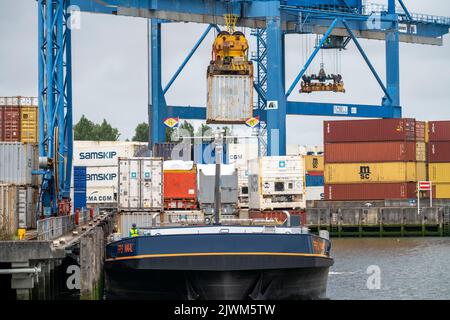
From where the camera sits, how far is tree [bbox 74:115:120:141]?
→ 166750 mm

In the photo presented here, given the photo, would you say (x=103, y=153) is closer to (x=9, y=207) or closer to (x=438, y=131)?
(x=438, y=131)

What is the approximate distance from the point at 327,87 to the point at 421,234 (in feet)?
39.9

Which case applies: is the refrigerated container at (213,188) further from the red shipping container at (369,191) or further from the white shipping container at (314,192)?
the white shipping container at (314,192)

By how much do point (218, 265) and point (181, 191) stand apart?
24520 mm

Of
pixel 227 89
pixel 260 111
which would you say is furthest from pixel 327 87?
pixel 227 89

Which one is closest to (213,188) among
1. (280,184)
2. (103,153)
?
(280,184)

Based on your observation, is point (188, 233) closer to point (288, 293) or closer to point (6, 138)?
point (288, 293)

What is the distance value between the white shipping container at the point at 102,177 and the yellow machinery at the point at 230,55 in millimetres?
28446

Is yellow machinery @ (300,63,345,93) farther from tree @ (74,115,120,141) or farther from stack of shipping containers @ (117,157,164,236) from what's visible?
tree @ (74,115,120,141)

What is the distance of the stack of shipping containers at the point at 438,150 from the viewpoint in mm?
79938

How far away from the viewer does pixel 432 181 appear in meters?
80.9

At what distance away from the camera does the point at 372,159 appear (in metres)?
76.2

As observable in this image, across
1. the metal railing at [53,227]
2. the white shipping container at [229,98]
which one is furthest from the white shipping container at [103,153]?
the metal railing at [53,227]

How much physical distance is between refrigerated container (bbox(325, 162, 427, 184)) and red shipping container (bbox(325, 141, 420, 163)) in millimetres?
355
